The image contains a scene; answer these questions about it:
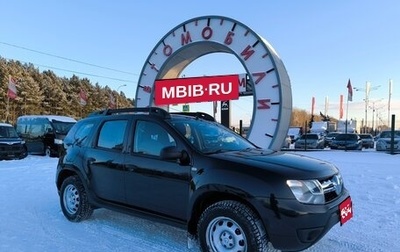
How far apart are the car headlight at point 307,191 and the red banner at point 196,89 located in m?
9.95

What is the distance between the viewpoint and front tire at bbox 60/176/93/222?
19.3 ft

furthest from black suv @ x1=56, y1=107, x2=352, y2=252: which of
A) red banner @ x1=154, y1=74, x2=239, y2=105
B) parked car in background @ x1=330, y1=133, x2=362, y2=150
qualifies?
parked car in background @ x1=330, y1=133, x2=362, y2=150

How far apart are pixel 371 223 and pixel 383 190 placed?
297 centimetres

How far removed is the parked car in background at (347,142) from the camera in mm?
26344

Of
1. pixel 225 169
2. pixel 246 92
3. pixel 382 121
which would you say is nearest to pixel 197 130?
pixel 225 169

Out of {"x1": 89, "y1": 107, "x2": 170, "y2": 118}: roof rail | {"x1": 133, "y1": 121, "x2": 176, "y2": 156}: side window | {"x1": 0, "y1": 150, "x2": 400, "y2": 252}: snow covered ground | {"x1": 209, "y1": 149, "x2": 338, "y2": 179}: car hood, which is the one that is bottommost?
{"x1": 0, "y1": 150, "x2": 400, "y2": 252}: snow covered ground

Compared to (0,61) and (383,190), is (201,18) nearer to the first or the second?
(383,190)

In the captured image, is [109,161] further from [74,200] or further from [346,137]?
[346,137]

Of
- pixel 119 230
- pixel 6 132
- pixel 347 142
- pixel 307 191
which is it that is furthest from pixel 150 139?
pixel 347 142

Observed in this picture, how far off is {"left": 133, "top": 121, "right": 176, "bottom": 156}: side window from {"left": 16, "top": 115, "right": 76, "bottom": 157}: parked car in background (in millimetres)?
14655

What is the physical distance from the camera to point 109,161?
5.43 m

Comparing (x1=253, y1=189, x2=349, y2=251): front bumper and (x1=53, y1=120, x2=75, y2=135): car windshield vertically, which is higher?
(x1=53, y1=120, x2=75, y2=135): car windshield

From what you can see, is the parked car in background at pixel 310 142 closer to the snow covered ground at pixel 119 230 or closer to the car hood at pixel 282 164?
the snow covered ground at pixel 119 230

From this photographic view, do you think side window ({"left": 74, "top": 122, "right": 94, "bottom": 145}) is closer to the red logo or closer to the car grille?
the car grille
